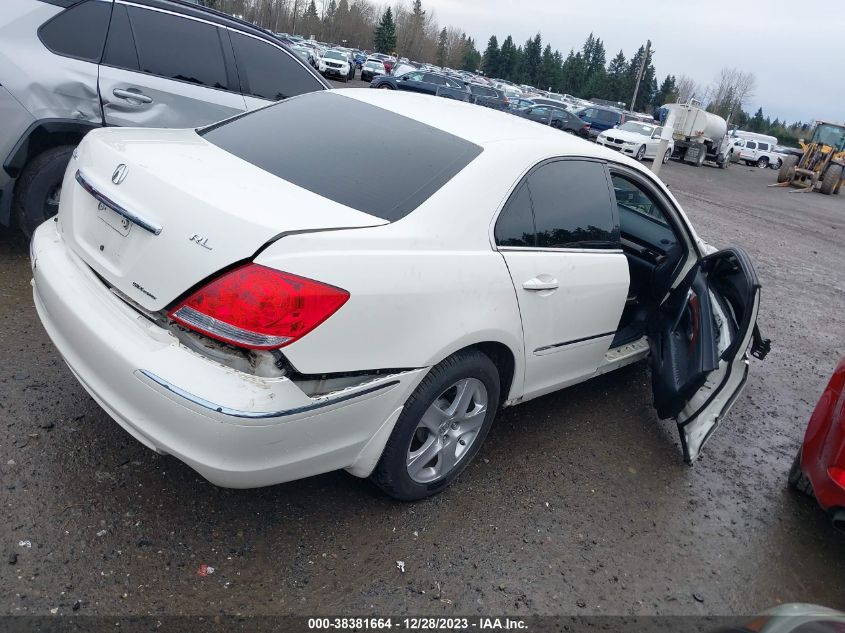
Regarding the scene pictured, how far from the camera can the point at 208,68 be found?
5.08 m

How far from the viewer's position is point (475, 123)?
3.33m

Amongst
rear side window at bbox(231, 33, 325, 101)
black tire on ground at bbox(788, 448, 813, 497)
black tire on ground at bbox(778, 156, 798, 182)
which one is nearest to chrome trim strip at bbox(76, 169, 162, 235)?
rear side window at bbox(231, 33, 325, 101)

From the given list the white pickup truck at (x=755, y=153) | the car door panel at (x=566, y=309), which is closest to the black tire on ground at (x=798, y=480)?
the car door panel at (x=566, y=309)

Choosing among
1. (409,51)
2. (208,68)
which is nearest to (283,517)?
(208,68)

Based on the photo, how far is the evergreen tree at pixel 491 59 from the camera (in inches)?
4018

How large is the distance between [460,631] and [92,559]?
4.38 ft

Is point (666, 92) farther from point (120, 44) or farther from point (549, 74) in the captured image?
point (120, 44)

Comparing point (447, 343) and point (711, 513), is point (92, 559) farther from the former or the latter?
point (711, 513)

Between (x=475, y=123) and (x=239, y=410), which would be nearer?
(x=239, y=410)

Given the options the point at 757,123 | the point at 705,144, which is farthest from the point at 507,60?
the point at 705,144

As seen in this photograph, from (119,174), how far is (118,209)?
192mm

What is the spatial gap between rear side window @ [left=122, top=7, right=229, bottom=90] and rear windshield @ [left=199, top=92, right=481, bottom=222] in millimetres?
1740

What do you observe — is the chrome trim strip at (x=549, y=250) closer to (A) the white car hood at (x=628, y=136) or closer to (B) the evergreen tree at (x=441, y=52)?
(A) the white car hood at (x=628, y=136)

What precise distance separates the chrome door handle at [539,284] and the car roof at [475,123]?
0.63 meters
